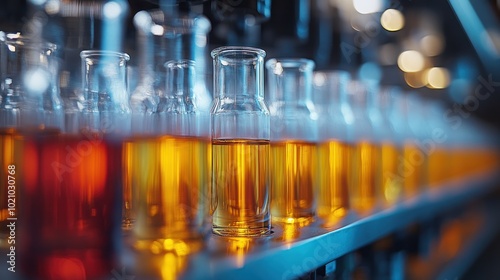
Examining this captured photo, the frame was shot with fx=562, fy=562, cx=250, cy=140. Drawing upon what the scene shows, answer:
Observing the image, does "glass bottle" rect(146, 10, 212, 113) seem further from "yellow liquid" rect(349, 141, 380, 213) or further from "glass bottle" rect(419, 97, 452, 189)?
"glass bottle" rect(419, 97, 452, 189)

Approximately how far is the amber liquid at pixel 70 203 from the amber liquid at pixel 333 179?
0.53 meters

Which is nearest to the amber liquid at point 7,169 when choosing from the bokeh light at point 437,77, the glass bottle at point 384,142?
the glass bottle at point 384,142

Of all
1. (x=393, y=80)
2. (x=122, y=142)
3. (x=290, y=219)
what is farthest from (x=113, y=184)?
(x=393, y=80)

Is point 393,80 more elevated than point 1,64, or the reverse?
point 393,80

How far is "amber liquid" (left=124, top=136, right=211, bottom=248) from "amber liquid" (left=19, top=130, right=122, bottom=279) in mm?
84

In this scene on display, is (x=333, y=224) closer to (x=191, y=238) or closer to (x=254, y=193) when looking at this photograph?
(x=254, y=193)

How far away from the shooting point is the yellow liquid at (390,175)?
1410 millimetres

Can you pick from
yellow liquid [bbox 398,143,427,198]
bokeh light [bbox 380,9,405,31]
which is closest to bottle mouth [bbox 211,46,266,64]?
yellow liquid [bbox 398,143,427,198]

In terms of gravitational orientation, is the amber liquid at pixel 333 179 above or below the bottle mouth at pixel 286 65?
below

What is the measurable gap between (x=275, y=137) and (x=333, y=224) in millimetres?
196

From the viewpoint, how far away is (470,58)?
100 inches

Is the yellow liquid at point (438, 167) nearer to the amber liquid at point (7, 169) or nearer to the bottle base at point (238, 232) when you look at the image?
the bottle base at point (238, 232)

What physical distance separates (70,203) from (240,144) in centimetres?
28

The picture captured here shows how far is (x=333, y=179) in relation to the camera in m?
1.14
